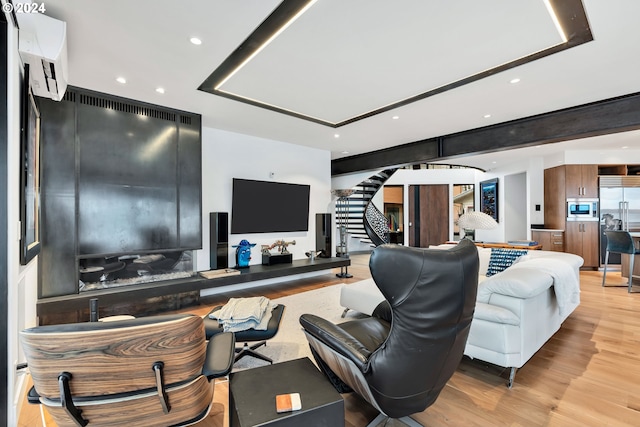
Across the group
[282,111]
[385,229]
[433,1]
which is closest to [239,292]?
[282,111]

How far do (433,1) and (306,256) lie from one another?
15.5 feet

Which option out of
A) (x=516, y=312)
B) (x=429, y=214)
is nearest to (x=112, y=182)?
(x=516, y=312)

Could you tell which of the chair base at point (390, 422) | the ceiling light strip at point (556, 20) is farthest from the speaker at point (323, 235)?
the ceiling light strip at point (556, 20)

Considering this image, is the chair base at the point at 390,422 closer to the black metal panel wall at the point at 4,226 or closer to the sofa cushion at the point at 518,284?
the sofa cushion at the point at 518,284

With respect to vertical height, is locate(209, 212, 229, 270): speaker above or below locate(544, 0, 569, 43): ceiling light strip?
below

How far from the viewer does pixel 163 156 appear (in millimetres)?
3797

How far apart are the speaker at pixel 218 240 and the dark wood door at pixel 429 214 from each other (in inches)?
284

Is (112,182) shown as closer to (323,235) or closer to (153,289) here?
(153,289)

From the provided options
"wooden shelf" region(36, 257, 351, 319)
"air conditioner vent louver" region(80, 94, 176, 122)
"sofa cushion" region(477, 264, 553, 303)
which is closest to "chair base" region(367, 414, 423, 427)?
"sofa cushion" region(477, 264, 553, 303)

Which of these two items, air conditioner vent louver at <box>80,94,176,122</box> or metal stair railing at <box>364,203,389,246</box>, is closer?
air conditioner vent louver at <box>80,94,176,122</box>

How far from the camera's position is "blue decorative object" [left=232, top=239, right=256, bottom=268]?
15.7 ft

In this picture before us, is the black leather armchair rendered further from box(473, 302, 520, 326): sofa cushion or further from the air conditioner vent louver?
the air conditioner vent louver

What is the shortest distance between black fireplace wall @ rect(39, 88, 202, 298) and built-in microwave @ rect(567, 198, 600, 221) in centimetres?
766

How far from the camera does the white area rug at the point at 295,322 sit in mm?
2642
